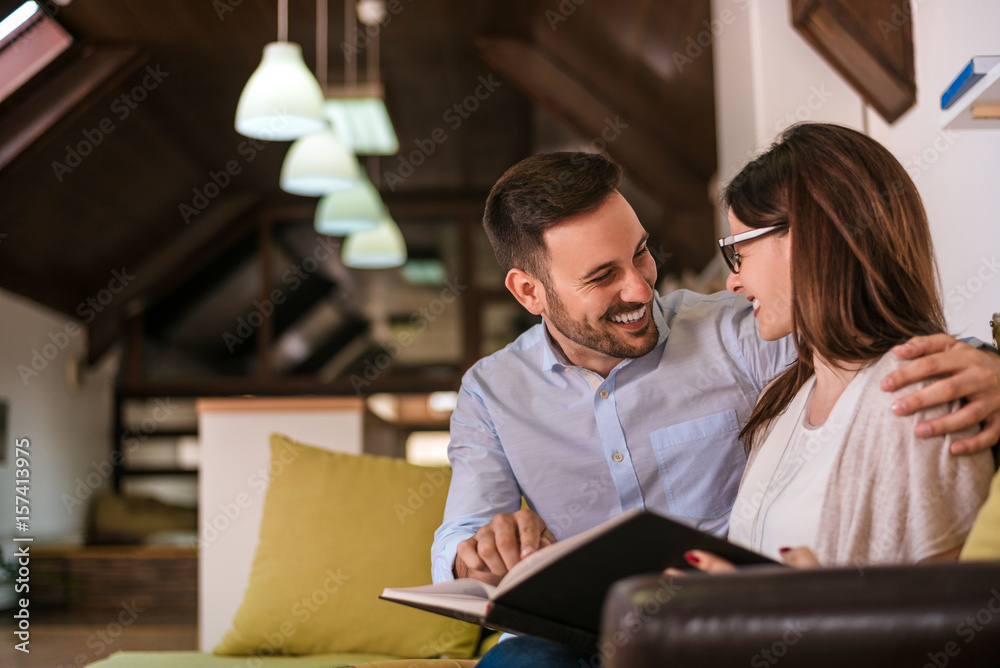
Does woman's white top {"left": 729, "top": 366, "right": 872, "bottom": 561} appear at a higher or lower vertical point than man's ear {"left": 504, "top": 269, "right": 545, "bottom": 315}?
lower

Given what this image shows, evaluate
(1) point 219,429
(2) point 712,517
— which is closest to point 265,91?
(1) point 219,429

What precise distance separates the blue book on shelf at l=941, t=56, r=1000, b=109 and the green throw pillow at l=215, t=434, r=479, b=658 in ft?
4.54

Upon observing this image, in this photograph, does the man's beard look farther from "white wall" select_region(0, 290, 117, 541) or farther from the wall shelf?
"white wall" select_region(0, 290, 117, 541)

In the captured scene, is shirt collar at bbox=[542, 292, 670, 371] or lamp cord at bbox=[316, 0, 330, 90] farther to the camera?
lamp cord at bbox=[316, 0, 330, 90]

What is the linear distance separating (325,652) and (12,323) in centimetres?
512

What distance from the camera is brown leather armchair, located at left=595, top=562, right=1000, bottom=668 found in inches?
29.3

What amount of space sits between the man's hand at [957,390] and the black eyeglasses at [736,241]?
0.30 m

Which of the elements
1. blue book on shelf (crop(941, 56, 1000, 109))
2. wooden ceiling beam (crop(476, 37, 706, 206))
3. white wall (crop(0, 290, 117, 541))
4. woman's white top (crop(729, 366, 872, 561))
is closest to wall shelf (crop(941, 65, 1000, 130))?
blue book on shelf (crop(941, 56, 1000, 109))

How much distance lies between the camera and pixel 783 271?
4.39ft

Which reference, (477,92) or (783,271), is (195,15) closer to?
(477,92)

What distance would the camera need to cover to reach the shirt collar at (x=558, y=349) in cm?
176

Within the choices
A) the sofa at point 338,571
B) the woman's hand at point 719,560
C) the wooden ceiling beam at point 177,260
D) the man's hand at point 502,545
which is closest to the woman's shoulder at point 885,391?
the woman's hand at point 719,560

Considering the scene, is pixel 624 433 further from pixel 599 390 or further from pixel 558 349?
pixel 558 349

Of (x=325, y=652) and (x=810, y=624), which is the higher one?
(x=810, y=624)
